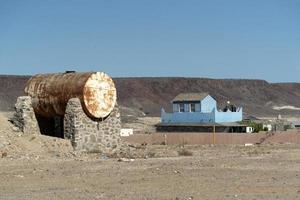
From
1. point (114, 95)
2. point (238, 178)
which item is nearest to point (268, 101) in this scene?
point (114, 95)

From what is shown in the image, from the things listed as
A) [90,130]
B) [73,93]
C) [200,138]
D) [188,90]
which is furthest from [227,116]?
[188,90]

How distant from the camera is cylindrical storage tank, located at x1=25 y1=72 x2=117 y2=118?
30812 mm

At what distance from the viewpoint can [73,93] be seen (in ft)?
101

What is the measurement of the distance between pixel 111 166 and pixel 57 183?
5458 mm

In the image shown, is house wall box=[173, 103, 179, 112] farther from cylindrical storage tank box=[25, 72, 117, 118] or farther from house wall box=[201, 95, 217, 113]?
cylindrical storage tank box=[25, 72, 117, 118]

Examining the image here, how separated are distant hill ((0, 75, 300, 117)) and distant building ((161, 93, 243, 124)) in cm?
7987

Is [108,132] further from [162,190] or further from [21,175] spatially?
[162,190]

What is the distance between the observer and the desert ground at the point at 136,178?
47.5 ft

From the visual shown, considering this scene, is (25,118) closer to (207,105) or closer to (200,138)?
(200,138)

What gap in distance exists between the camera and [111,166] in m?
22.2

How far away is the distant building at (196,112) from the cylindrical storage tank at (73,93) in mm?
33353

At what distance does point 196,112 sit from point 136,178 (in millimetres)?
48524

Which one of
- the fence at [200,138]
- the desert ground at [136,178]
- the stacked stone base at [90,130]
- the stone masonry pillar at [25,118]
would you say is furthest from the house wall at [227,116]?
the desert ground at [136,178]

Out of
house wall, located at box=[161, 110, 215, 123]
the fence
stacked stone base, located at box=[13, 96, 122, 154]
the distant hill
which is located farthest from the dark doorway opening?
the distant hill
